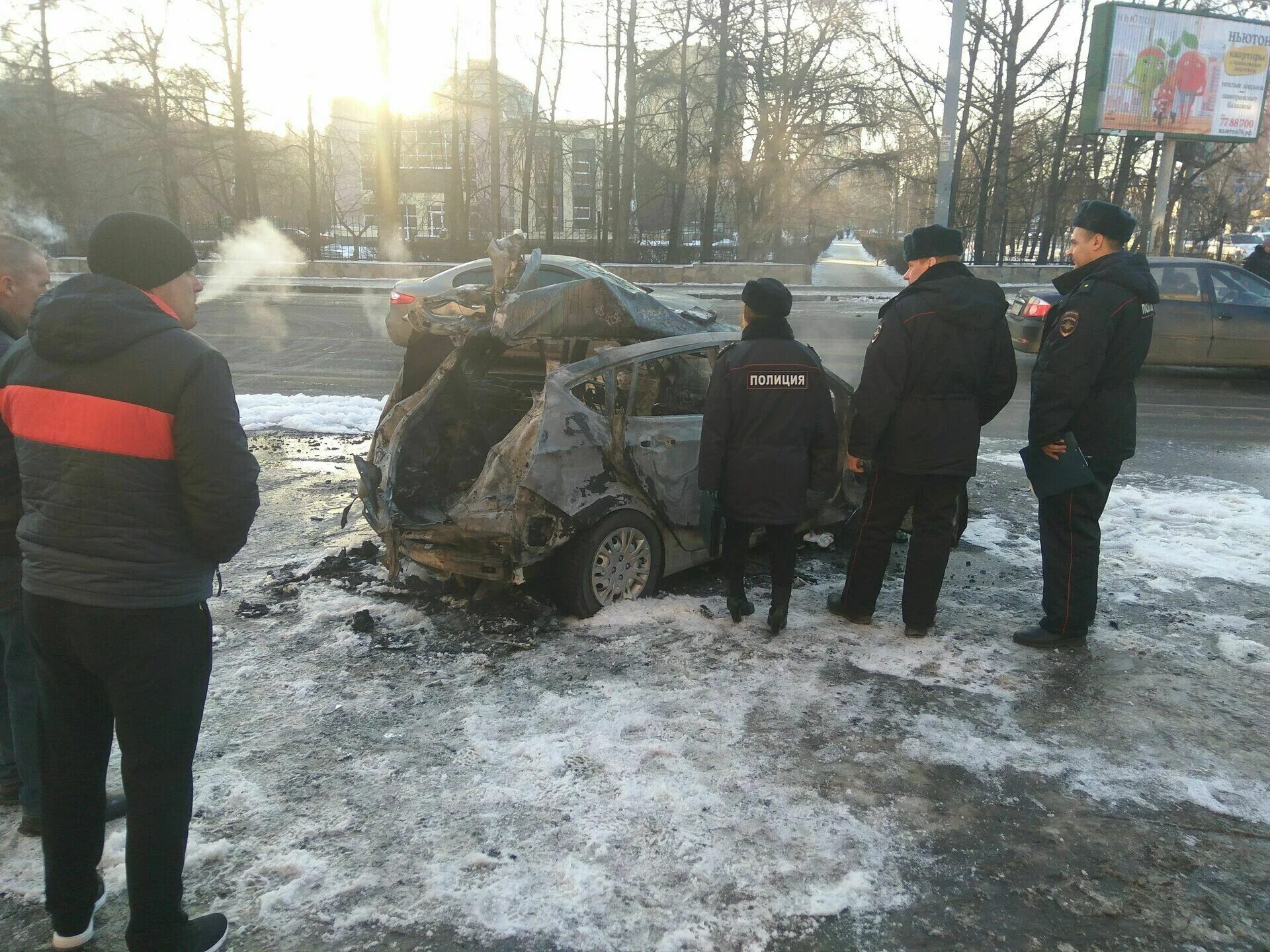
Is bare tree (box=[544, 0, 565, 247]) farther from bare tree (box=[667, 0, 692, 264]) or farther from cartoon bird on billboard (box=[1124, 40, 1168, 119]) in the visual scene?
cartoon bird on billboard (box=[1124, 40, 1168, 119])

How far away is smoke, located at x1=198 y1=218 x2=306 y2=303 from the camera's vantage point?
83.5 feet

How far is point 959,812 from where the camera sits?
10.2ft

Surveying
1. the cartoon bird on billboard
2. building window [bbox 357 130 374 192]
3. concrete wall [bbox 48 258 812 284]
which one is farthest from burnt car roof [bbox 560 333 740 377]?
building window [bbox 357 130 374 192]

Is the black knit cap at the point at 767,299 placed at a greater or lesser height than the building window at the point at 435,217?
lesser

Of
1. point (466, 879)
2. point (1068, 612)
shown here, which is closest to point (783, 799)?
point (466, 879)

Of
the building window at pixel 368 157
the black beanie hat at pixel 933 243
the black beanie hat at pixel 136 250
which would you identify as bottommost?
the black beanie hat at pixel 136 250

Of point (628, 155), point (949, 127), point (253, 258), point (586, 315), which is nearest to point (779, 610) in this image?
point (586, 315)

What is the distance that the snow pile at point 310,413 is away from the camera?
9.13 meters

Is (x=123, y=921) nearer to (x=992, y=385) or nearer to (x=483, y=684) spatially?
(x=483, y=684)

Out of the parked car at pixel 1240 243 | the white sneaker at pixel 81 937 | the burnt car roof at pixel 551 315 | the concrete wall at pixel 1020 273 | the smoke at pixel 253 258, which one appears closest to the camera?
the white sneaker at pixel 81 937

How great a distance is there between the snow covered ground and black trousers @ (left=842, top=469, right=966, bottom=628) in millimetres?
252

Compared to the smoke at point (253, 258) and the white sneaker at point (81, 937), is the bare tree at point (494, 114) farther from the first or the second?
the white sneaker at point (81, 937)

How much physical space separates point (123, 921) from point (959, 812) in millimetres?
2727

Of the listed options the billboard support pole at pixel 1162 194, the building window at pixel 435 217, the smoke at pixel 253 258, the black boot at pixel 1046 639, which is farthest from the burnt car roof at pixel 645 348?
the building window at pixel 435 217
